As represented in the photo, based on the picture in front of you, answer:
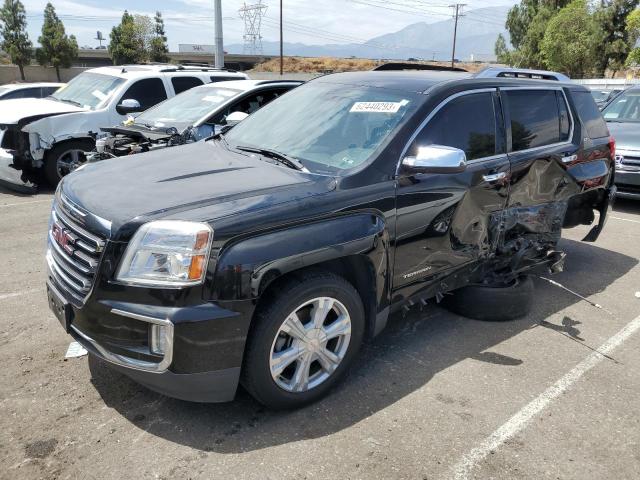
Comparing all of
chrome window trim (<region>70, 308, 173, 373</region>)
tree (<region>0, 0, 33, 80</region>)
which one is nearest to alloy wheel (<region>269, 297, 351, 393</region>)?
chrome window trim (<region>70, 308, 173, 373</region>)

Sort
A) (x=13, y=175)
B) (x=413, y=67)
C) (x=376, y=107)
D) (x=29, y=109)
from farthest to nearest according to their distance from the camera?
(x=29, y=109) < (x=13, y=175) < (x=413, y=67) < (x=376, y=107)

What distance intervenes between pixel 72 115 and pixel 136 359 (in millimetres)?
6763

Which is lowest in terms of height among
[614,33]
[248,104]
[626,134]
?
[626,134]

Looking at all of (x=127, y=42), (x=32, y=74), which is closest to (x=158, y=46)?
(x=127, y=42)

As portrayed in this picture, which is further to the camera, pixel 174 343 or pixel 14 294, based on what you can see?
pixel 14 294

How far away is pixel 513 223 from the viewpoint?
425cm

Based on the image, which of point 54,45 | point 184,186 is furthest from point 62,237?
point 54,45

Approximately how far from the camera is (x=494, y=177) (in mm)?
3908

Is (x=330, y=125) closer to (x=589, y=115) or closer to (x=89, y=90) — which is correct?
(x=589, y=115)

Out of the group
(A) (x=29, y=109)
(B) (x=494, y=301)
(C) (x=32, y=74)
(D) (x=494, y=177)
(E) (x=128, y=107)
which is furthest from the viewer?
(C) (x=32, y=74)

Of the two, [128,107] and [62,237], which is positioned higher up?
[128,107]

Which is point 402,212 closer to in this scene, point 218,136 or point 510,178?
point 510,178

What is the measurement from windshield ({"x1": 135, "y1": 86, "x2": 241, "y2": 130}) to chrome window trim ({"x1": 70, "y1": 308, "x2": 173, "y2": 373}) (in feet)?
15.0

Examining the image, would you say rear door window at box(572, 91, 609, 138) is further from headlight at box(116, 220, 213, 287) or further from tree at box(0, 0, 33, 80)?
tree at box(0, 0, 33, 80)
